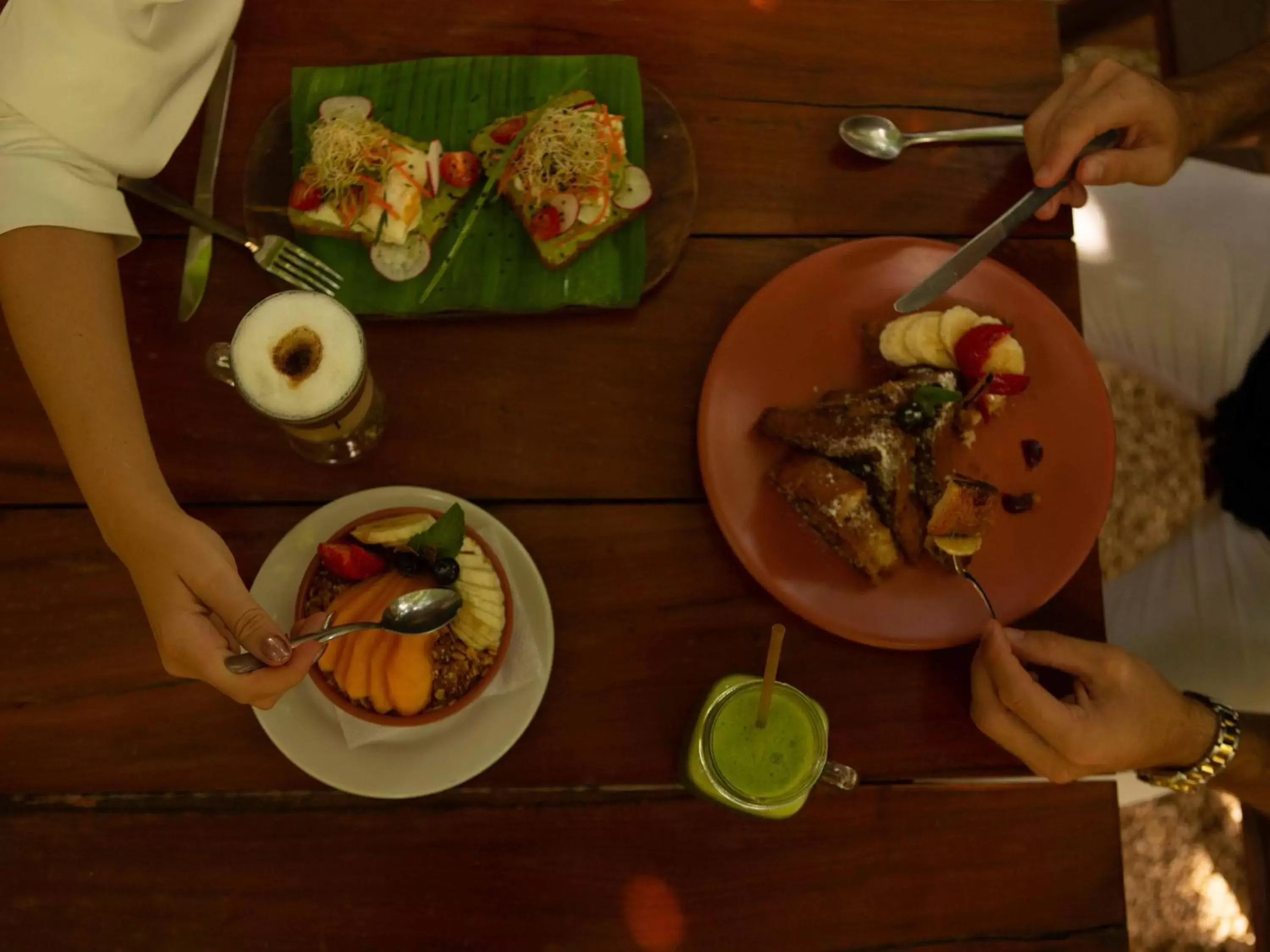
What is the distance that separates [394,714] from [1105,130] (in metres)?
1.49

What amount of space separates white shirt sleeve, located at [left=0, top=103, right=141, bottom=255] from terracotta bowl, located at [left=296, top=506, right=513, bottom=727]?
60 centimetres

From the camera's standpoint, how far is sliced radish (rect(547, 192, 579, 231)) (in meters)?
1.35

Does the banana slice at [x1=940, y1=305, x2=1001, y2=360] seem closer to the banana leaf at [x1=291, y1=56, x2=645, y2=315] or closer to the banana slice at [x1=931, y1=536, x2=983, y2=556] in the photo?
the banana slice at [x1=931, y1=536, x2=983, y2=556]

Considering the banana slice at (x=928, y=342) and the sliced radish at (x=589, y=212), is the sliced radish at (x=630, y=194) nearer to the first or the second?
the sliced radish at (x=589, y=212)

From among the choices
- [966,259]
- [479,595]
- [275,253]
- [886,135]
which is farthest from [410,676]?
[886,135]

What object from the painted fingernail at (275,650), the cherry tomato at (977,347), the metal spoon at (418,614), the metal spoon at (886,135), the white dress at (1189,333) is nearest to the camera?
the painted fingernail at (275,650)

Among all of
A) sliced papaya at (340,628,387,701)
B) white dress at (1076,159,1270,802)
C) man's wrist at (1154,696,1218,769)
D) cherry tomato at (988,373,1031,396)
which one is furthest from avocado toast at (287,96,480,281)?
man's wrist at (1154,696,1218,769)

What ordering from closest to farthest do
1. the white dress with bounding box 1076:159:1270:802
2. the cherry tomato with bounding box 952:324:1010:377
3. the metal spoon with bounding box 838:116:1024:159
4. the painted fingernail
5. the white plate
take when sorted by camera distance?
the painted fingernail → the white plate → the cherry tomato with bounding box 952:324:1010:377 → the metal spoon with bounding box 838:116:1024:159 → the white dress with bounding box 1076:159:1270:802

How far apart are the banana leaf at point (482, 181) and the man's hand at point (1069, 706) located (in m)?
0.81

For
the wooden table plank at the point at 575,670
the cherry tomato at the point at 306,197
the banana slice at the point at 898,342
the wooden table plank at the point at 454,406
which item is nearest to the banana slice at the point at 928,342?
the banana slice at the point at 898,342

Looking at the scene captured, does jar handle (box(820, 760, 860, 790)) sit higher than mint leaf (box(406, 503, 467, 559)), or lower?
lower

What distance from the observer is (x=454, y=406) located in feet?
4.57

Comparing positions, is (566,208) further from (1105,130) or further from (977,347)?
(1105,130)

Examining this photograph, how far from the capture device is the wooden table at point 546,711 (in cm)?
124
